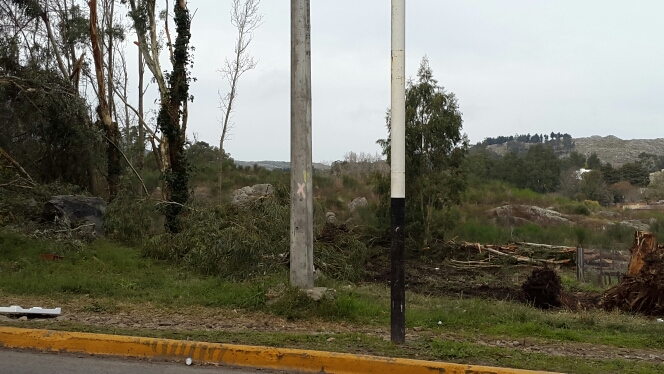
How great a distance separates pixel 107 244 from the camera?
625 inches

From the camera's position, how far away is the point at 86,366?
6.20 meters

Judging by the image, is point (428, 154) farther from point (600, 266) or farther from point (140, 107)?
point (140, 107)

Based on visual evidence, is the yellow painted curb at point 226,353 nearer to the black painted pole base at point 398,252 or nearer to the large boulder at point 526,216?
the black painted pole base at point 398,252

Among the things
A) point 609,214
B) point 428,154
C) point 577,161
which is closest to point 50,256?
point 428,154

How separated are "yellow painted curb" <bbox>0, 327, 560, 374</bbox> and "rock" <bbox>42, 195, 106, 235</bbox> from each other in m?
9.54

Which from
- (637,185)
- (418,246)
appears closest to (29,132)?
(418,246)

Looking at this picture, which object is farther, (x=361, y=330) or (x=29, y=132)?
(x=29, y=132)

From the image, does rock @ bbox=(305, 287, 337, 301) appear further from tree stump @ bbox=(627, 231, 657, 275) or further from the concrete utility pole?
tree stump @ bbox=(627, 231, 657, 275)

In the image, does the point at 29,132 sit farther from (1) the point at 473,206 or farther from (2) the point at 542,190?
(2) the point at 542,190

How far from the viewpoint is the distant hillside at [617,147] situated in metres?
98.9

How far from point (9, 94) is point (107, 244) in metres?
7.30

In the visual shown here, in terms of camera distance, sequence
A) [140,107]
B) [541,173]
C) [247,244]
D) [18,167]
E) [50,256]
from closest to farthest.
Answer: [247,244] → [50,256] → [18,167] → [140,107] → [541,173]

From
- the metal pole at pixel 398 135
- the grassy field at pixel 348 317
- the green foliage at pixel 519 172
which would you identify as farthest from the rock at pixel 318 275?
the green foliage at pixel 519 172

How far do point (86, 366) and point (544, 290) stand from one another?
9.46 m
